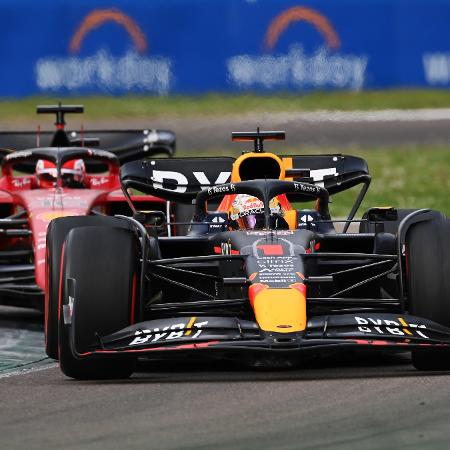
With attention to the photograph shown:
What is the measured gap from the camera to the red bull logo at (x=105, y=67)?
24812 mm

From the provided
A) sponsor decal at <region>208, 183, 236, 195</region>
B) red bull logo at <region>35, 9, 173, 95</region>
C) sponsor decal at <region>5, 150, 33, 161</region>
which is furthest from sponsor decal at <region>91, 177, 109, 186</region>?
red bull logo at <region>35, 9, 173, 95</region>

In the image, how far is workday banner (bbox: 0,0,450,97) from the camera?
82.9 ft

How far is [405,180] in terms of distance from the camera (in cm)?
2302

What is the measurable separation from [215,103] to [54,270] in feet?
48.1

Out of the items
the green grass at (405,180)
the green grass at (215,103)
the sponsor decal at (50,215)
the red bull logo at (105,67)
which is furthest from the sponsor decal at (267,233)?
the red bull logo at (105,67)

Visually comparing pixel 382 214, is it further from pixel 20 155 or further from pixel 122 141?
pixel 122 141

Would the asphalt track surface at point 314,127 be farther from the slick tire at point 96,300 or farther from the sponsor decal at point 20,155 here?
the slick tire at point 96,300

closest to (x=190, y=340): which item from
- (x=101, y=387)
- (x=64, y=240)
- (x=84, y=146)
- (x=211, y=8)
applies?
(x=101, y=387)

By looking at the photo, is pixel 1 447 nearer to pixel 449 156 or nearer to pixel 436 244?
pixel 436 244

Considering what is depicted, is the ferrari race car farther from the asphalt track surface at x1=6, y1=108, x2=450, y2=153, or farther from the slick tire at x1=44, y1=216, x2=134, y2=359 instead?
the asphalt track surface at x1=6, y1=108, x2=450, y2=153

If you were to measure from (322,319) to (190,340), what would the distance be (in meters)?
0.75

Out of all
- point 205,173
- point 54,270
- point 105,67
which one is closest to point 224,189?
point 54,270

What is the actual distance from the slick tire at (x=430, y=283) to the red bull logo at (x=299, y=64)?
1459 cm

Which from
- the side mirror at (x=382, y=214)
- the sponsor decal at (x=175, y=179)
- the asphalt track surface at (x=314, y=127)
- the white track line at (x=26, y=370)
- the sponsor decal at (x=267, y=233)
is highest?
the asphalt track surface at (x=314, y=127)
